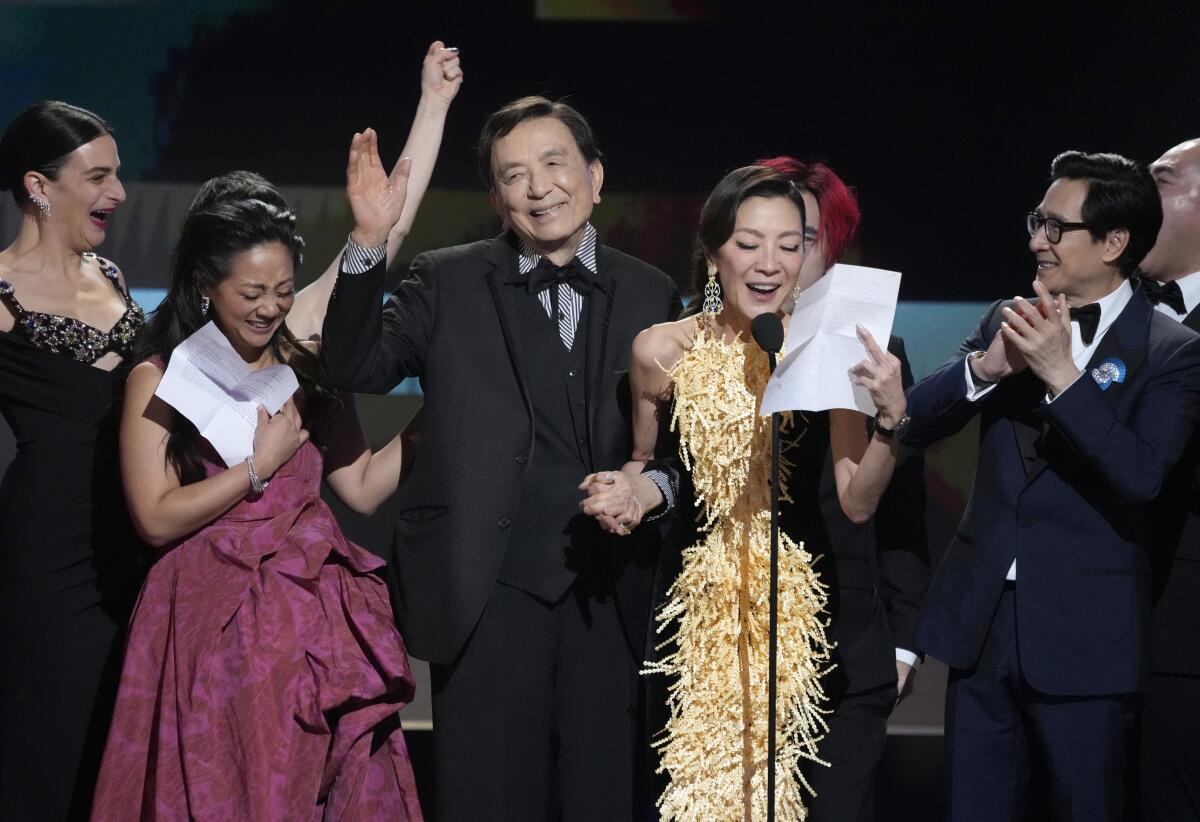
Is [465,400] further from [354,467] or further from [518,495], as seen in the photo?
[354,467]

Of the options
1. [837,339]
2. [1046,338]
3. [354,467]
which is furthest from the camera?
[354,467]

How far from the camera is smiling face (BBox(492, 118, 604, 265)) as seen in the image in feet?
9.00

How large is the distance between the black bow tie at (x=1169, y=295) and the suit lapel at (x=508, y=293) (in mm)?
1363

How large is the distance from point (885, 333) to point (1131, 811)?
106cm

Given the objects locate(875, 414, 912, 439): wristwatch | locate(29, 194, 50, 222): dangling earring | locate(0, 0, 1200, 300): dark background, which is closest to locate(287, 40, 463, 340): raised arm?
locate(29, 194, 50, 222): dangling earring

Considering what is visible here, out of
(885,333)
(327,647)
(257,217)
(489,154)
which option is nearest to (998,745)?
(885,333)

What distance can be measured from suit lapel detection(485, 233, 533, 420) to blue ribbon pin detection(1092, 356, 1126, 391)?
1.04 m

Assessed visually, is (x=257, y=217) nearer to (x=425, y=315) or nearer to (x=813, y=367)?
(x=425, y=315)

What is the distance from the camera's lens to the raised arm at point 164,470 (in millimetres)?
2535

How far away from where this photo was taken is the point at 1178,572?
105 inches

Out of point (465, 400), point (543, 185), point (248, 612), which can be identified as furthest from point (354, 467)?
point (543, 185)

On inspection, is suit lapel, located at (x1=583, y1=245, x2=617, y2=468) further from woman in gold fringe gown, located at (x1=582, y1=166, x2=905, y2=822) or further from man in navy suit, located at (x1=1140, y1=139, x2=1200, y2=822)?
man in navy suit, located at (x1=1140, y1=139, x2=1200, y2=822)

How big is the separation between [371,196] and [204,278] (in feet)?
1.17

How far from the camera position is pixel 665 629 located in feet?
8.71
